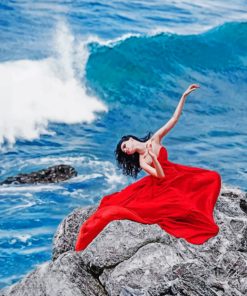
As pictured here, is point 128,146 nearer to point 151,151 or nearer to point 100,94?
point 151,151

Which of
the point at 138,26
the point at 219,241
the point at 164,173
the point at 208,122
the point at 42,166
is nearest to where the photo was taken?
the point at 219,241

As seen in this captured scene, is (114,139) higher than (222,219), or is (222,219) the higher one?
(222,219)

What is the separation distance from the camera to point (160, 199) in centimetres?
708

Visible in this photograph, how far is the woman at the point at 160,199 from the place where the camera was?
6.87m

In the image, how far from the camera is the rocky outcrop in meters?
6.28

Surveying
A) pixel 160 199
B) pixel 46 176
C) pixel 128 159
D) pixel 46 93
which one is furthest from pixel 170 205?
pixel 46 93

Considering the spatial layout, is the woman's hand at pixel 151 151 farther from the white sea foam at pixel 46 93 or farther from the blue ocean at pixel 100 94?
the white sea foam at pixel 46 93

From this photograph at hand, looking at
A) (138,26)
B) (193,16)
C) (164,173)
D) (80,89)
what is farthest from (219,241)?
(193,16)

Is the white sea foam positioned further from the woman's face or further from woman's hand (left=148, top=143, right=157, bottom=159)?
woman's hand (left=148, top=143, right=157, bottom=159)

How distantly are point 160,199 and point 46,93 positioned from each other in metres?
12.4

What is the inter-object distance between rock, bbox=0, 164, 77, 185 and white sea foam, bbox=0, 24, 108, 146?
10.3 ft

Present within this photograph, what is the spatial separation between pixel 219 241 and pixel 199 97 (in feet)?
37.5

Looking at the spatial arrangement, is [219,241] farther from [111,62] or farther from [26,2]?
[26,2]

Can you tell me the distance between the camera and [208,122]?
16312 millimetres
